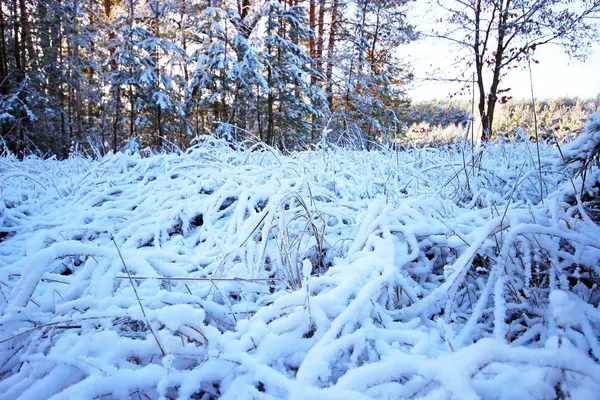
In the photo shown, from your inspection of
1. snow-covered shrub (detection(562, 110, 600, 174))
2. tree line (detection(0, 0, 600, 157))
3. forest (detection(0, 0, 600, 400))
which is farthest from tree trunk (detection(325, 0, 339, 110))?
snow-covered shrub (detection(562, 110, 600, 174))

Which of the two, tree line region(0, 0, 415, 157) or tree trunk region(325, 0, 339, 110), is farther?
tree trunk region(325, 0, 339, 110)

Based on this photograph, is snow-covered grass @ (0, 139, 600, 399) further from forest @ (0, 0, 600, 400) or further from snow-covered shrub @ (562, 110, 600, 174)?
snow-covered shrub @ (562, 110, 600, 174)

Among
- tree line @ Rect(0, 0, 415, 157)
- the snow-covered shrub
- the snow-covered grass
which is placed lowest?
the snow-covered grass

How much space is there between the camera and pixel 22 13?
8109 millimetres

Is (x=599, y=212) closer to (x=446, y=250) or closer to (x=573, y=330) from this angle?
(x=446, y=250)

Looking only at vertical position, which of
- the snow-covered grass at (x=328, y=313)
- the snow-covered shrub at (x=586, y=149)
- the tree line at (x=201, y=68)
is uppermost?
the tree line at (x=201, y=68)

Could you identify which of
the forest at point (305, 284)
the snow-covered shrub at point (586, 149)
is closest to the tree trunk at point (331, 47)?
the forest at point (305, 284)

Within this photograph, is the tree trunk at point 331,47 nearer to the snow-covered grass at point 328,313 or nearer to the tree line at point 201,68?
the tree line at point 201,68

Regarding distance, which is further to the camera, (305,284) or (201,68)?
(201,68)

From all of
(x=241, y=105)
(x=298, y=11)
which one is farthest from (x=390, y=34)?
(x=241, y=105)

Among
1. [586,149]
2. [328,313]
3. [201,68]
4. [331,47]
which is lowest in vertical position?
[328,313]

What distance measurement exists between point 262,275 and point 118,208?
46.5 inches

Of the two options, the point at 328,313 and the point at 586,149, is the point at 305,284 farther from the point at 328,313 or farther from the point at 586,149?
the point at 586,149

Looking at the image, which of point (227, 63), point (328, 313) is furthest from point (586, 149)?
point (227, 63)
